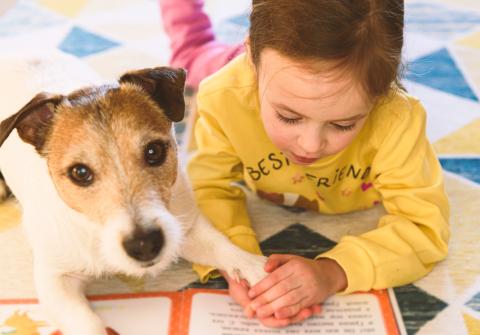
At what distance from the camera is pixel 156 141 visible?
1051 millimetres

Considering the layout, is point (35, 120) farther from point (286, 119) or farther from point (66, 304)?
point (286, 119)

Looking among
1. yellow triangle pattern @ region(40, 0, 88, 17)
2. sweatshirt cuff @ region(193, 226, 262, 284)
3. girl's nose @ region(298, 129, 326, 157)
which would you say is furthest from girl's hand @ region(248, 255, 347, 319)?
yellow triangle pattern @ region(40, 0, 88, 17)

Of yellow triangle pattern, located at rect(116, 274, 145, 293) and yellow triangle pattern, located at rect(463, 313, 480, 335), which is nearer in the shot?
yellow triangle pattern, located at rect(463, 313, 480, 335)

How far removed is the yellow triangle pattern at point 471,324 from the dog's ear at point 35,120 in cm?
86

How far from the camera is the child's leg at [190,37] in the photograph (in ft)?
6.17

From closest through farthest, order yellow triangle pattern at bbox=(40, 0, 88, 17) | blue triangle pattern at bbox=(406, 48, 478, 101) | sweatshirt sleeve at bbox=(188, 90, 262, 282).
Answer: sweatshirt sleeve at bbox=(188, 90, 262, 282)
blue triangle pattern at bbox=(406, 48, 478, 101)
yellow triangle pattern at bbox=(40, 0, 88, 17)

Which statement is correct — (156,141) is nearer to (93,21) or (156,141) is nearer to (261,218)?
(261,218)

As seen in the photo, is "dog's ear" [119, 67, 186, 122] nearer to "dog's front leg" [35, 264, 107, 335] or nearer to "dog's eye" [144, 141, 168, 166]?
"dog's eye" [144, 141, 168, 166]

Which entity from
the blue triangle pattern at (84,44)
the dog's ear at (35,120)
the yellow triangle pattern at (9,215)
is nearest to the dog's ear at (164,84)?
the dog's ear at (35,120)

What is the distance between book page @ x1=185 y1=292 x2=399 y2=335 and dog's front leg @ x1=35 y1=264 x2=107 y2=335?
0.19 meters

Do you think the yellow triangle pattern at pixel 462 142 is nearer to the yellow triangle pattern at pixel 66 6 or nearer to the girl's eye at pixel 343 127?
the girl's eye at pixel 343 127

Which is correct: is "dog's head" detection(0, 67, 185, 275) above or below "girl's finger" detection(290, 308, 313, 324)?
above

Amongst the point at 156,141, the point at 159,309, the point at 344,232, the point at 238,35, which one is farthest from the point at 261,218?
the point at 238,35

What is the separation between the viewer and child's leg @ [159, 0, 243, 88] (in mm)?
1882
